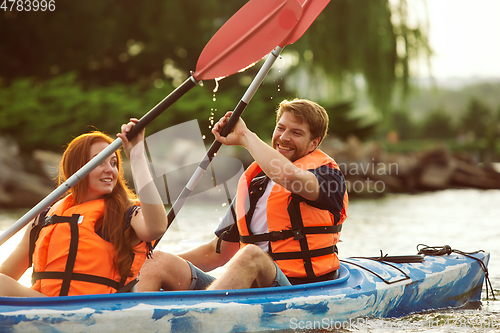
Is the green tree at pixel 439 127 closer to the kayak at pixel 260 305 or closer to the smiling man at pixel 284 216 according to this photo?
the kayak at pixel 260 305

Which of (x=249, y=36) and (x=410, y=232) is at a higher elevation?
(x=249, y=36)

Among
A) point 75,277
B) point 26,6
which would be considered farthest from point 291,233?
point 26,6

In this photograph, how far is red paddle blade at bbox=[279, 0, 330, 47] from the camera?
8.91ft

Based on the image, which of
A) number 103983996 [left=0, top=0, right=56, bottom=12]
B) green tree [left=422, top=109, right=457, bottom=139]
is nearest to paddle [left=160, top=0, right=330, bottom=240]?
number 103983996 [left=0, top=0, right=56, bottom=12]

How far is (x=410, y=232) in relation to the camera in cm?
738

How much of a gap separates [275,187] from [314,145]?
0.99 feet

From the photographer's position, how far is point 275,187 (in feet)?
8.20

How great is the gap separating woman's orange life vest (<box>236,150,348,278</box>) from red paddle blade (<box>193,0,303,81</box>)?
0.58 m

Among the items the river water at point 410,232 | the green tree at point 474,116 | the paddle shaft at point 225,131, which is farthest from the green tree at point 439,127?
the paddle shaft at point 225,131

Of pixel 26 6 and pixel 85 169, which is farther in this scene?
pixel 26 6

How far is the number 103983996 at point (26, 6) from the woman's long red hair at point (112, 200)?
35.8ft

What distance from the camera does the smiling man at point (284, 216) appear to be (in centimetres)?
232

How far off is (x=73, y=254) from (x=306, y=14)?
169 cm

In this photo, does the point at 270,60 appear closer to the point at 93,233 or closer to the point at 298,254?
the point at 298,254
